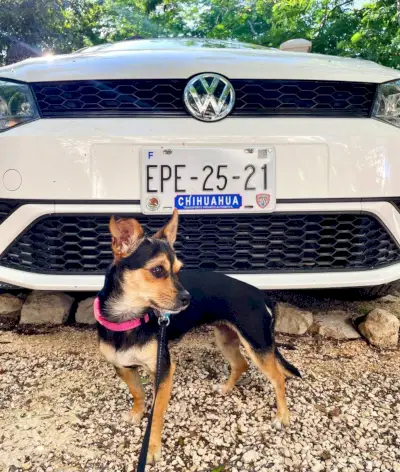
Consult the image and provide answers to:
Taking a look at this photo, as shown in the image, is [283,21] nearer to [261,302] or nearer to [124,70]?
[124,70]

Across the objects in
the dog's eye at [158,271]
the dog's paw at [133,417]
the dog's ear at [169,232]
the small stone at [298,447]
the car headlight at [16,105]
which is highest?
the car headlight at [16,105]

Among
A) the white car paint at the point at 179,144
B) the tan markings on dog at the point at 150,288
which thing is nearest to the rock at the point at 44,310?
the white car paint at the point at 179,144

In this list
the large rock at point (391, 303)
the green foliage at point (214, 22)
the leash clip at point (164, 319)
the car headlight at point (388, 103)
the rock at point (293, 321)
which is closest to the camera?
the leash clip at point (164, 319)

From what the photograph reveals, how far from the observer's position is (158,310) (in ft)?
4.76

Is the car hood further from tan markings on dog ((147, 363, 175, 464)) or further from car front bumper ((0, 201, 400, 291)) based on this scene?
tan markings on dog ((147, 363, 175, 464))

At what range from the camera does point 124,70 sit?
6.33ft

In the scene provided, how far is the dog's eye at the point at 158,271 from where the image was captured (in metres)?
1.41

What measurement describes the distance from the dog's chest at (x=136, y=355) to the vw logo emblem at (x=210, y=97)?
3.39ft

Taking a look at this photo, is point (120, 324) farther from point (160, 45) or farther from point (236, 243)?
point (160, 45)

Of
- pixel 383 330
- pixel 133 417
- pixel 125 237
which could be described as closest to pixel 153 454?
pixel 133 417

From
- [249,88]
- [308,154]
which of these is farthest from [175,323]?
[249,88]

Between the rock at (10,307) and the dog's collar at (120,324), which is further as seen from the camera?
the rock at (10,307)

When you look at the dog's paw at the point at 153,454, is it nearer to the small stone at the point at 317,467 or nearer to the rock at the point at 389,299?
the small stone at the point at 317,467

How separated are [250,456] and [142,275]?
2.23ft
